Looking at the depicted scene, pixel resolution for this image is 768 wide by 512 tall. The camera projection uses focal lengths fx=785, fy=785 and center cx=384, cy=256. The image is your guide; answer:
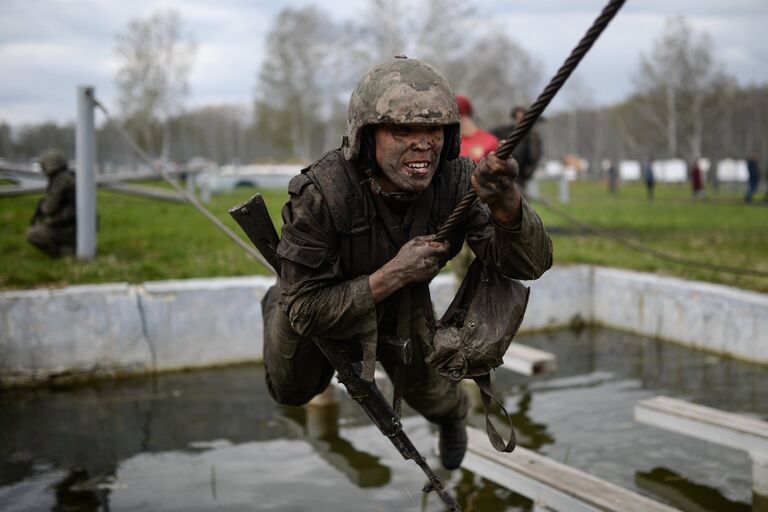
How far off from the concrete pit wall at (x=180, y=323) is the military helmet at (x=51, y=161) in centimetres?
261

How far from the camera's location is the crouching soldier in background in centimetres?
879

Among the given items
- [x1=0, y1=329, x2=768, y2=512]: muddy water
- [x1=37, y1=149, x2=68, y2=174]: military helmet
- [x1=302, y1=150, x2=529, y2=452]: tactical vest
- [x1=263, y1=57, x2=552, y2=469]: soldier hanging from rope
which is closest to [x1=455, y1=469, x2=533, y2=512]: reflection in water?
[x1=0, y1=329, x2=768, y2=512]: muddy water

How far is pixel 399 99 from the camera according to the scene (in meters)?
2.73

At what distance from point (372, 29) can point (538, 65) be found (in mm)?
25289

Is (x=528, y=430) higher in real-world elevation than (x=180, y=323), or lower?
lower

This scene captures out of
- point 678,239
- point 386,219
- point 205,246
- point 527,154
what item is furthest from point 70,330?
point 678,239

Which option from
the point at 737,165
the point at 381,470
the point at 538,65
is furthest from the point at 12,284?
the point at 538,65

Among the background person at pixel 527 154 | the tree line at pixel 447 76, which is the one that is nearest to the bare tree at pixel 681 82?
the tree line at pixel 447 76

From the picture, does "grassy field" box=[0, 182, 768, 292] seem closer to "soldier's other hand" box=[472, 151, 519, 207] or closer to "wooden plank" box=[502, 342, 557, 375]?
"wooden plank" box=[502, 342, 557, 375]

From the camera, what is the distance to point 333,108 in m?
52.1

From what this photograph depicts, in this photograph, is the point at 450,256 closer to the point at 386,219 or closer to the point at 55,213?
the point at 386,219

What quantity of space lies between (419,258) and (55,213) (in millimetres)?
7225

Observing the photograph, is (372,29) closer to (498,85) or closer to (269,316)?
(498,85)

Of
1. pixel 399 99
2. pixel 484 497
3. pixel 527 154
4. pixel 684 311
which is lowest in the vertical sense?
pixel 484 497
